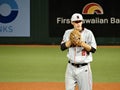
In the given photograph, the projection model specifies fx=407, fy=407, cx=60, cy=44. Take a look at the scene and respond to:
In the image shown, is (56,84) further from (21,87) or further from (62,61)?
(62,61)

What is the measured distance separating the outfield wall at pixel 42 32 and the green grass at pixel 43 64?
93 cm

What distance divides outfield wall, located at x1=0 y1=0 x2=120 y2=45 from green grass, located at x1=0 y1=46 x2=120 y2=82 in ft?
3.04

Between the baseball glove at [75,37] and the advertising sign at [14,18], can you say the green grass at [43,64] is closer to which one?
the advertising sign at [14,18]

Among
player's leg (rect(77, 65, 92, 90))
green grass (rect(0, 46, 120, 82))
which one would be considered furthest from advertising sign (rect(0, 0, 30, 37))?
player's leg (rect(77, 65, 92, 90))

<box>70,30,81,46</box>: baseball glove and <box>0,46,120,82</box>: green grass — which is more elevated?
<box>70,30,81,46</box>: baseball glove

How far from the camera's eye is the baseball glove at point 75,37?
6.61m

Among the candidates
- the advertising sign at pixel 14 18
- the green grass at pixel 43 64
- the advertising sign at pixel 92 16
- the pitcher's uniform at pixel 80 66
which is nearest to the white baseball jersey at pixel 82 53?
the pitcher's uniform at pixel 80 66

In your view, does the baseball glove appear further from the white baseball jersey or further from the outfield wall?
the outfield wall

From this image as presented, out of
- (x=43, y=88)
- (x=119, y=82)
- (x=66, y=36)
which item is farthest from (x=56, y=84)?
(x=66, y=36)

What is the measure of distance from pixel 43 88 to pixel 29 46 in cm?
979

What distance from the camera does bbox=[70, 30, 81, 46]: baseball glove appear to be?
6613 millimetres

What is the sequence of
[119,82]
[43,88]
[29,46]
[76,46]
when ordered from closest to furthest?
[76,46] → [43,88] → [119,82] → [29,46]

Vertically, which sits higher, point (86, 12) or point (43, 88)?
point (86, 12)

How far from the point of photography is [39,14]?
20156 millimetres
